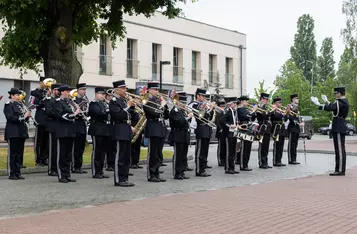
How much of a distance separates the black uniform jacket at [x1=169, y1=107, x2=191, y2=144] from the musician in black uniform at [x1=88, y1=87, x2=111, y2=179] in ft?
5.14

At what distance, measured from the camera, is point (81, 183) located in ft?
40.6

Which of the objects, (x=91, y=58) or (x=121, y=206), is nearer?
(x=121, y=206)

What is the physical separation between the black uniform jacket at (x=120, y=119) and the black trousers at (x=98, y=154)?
62.0 inches

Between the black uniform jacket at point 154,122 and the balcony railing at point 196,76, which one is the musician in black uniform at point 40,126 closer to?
the black uniform jacket at point 154,122

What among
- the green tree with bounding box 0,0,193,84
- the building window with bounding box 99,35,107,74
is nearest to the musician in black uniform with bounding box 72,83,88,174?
the green tree with bounding box 0,0,193,84

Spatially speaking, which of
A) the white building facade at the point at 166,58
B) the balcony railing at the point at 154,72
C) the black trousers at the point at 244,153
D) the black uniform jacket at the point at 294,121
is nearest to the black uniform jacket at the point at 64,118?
the black trousers at the point at 244,153

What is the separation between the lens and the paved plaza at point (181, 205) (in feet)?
25.3

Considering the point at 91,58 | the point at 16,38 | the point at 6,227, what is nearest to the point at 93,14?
the point at 16,38

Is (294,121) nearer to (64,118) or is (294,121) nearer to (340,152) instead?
(340,152)

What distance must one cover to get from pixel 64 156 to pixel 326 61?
9430 cm

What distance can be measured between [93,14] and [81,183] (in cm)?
971

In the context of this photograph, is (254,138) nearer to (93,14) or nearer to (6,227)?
(93,14)

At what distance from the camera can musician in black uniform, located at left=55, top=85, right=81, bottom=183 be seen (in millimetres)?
12570

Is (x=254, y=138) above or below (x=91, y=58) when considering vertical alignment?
below
